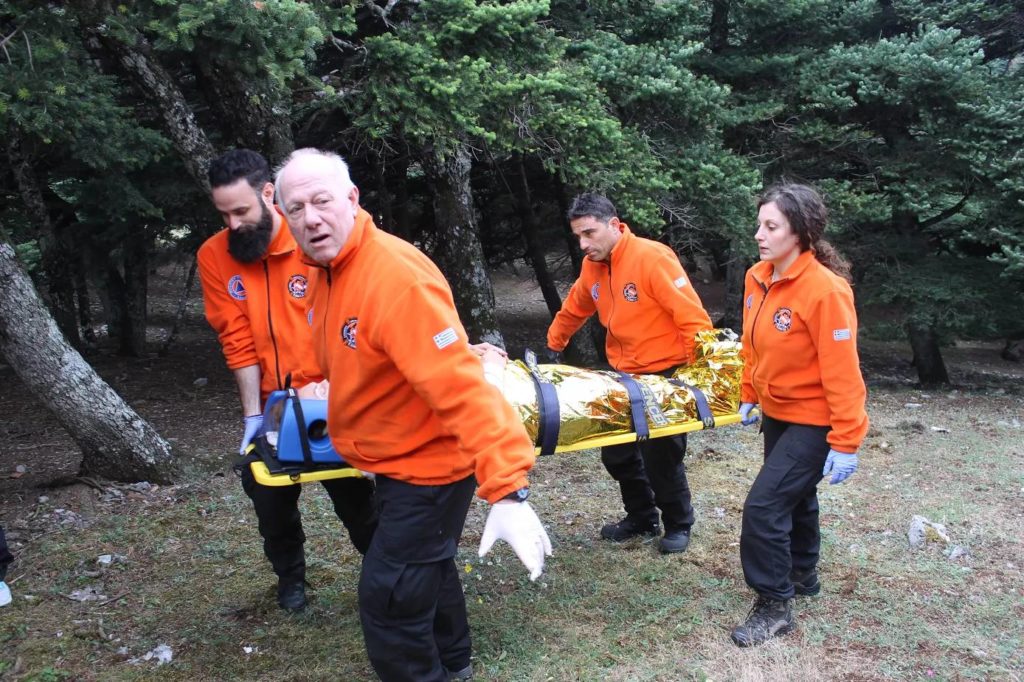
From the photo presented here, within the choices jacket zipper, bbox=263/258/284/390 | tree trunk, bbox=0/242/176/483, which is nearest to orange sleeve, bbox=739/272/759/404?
jacket zipper, bbox=263/258/284/390

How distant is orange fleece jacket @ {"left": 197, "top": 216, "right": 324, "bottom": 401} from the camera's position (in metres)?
3.78

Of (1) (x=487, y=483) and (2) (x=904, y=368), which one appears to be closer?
(1) (x=487, y=483)

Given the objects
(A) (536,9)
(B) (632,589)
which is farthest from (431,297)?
(A) (536,9)

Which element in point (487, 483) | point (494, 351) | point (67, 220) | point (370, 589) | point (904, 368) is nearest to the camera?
point (487, 483)

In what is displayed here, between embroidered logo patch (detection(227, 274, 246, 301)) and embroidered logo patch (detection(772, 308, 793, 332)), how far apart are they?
8.41 feet

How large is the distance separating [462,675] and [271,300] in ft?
6.36

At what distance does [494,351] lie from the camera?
3.62 m

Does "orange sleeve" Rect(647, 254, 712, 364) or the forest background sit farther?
the forest background

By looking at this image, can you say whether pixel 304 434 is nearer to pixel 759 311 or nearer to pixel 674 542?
pixel 759 311

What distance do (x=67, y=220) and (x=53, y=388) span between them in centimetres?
769

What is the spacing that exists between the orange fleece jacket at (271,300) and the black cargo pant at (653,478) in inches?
79.4

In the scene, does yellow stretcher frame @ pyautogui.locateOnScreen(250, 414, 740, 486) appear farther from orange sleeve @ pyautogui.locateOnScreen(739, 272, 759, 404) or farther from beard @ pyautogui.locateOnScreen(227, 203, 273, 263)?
beard @ pyautogui.locateOnScreen(227, 203, 273, 263)

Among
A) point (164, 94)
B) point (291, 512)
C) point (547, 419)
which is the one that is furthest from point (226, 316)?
point (164, 94)

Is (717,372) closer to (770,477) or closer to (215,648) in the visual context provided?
(770,477)
